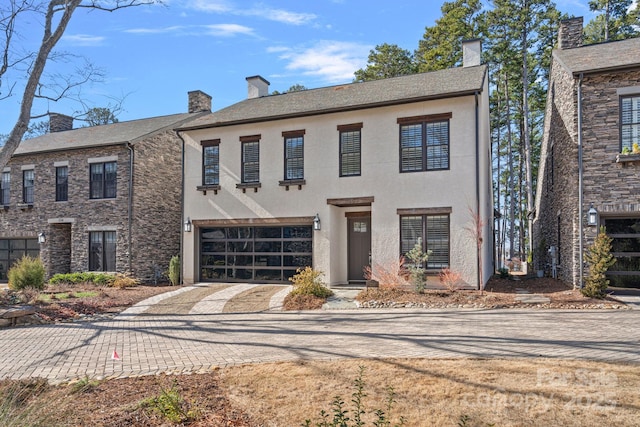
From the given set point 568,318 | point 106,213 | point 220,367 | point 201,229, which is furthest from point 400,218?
point 106,213

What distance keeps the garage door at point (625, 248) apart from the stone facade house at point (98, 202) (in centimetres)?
1689

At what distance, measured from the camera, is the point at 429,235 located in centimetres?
1398

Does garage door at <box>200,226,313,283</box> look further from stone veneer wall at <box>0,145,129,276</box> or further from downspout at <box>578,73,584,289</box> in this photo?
downspout at <box>578,73,584,289</box>

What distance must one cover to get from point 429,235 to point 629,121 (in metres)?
6.32

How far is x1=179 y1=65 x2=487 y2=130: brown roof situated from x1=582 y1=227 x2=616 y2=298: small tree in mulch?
5.46 m

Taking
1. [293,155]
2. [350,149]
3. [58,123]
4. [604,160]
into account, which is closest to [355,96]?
[350,149]

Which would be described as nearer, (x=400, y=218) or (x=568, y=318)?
(x=568, y=318)

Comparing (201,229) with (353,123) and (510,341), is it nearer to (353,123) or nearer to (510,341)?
(353,123)

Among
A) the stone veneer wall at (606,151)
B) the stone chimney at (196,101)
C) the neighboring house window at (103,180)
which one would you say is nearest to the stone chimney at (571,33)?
the stone veneer wall at (606,151)

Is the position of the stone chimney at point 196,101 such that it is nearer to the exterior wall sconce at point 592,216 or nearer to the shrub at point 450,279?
the shrub at point 450,279

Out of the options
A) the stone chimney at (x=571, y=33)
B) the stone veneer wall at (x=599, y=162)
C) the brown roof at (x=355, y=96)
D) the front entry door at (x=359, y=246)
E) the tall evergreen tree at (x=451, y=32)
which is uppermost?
the tall evergreen tree at (x=451, y=32)

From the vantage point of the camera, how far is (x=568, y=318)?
925cm

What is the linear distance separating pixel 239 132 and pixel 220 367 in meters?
12.3

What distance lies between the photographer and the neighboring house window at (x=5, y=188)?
21609mm
